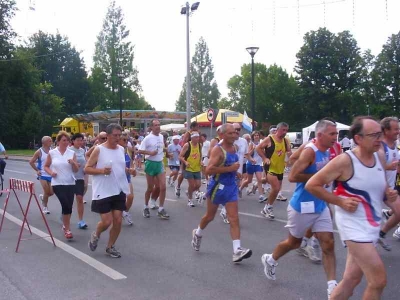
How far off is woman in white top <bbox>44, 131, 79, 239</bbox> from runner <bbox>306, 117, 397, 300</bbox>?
5263 mm

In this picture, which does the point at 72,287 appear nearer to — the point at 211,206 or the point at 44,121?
the point at 211,206

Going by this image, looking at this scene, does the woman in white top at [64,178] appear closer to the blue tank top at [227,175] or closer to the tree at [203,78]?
the blue tank top at [227,175]

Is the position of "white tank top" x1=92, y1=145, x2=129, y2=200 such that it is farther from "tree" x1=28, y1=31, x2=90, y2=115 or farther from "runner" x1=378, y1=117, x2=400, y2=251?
"tree" x1=28, y1=31, x2=90, y2=115

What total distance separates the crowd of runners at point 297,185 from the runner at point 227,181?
0.04 feet

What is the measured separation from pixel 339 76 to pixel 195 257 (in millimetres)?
58770

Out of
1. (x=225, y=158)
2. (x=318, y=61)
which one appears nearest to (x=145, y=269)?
(x=225, y=158)

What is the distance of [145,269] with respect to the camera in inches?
252

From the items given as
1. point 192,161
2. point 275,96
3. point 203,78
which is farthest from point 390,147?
point 203,78

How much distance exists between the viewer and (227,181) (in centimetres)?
673

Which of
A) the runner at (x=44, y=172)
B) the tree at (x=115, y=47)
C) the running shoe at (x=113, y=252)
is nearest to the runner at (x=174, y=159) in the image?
the runner at (x=44, y=172)

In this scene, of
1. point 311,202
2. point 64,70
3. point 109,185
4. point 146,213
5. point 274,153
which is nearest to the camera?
point 311,202

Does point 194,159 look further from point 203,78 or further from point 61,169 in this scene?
point 203,78

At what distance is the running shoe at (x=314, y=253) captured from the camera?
6566 mm

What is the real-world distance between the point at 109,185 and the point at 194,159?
5146mm
